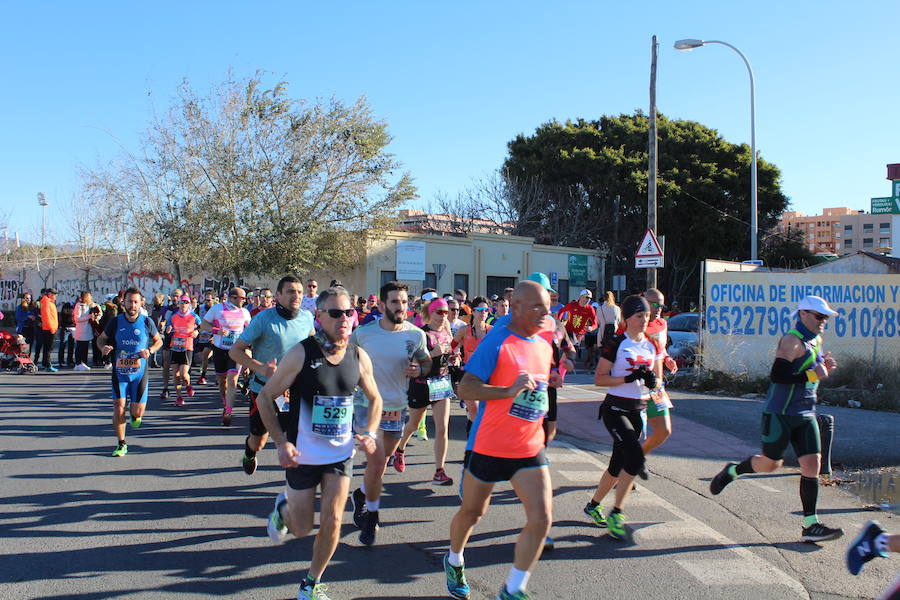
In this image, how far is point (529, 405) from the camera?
4012 millimetres

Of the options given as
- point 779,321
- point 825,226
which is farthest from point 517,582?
point 825,226

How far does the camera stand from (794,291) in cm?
→ 1341

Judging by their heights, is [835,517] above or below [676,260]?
below

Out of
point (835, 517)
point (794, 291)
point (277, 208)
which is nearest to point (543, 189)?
point (277, 208)

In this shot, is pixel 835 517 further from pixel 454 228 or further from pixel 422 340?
pixel 454 228

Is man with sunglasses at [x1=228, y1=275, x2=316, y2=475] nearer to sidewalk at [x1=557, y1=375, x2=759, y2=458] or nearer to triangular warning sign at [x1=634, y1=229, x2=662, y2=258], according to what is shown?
sidewalk at [x1=557, y1=375, x2=759, y2=458]

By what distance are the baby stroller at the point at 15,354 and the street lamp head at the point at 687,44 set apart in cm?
1753

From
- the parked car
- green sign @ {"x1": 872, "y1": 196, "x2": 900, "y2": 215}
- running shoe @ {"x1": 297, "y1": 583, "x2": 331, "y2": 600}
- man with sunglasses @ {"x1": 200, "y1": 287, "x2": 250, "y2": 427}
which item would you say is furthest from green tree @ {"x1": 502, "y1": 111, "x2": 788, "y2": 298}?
running shoe @ {"x1": 297, "y1": 583, "x2": 331, "y2": 600}

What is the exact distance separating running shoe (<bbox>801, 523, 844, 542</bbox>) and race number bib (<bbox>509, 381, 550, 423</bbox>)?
8.94ft

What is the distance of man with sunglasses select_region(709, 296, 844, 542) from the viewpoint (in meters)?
5.45

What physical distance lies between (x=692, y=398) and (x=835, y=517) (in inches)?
254

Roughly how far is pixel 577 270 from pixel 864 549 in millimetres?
32101

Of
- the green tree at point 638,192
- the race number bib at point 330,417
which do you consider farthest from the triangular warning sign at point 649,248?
the green tree at point 638,192

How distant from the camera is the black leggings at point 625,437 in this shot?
5.29 m
